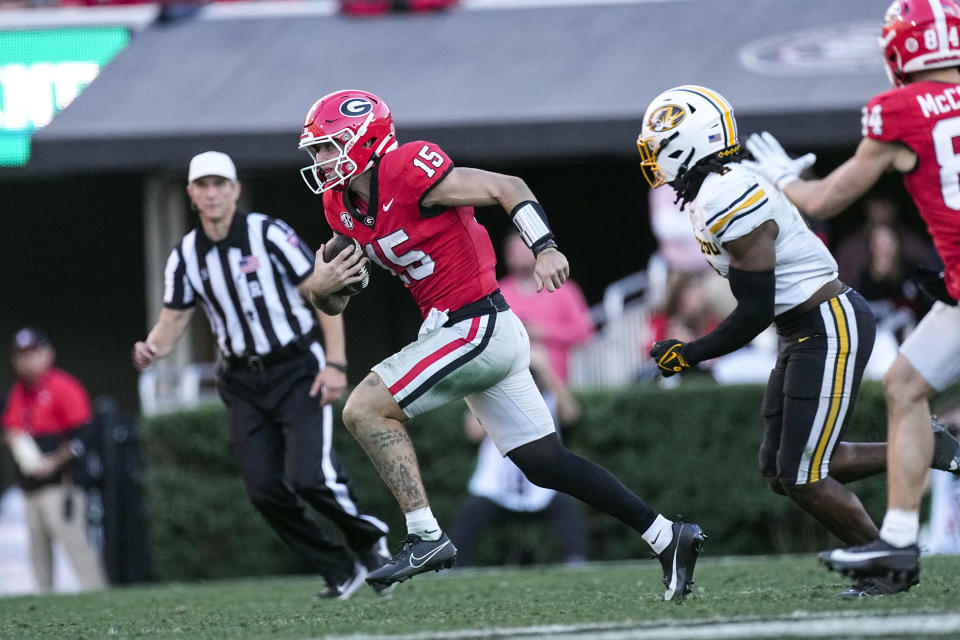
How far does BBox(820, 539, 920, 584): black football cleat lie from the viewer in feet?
16.1

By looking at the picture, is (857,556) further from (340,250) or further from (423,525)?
(340,250)

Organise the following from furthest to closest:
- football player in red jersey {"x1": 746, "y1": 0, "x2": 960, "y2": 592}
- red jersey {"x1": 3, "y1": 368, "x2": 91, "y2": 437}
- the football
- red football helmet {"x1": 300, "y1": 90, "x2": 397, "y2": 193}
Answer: red jersey {"x1": 3, "y1": 368, "x2": 91, "y2": 437}
the football
red football helmet {"x1": 300, "y1": 90, "x2": 397, "y2": 193}
football player in red jersey {"x1": 746, "y1": 0, "x2": 960, "y2": 592}

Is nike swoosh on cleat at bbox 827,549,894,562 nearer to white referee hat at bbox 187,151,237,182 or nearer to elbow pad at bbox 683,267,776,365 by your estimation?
elbow pad at bbox 683,267,776,365

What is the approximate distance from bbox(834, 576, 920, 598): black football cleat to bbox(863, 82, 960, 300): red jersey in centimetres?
103

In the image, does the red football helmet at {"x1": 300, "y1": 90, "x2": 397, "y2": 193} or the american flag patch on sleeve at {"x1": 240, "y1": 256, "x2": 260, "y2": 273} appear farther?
the american flag patch on sleeve at {"x1": 240, "y1": 256, "x2": 260, "y2": 273}

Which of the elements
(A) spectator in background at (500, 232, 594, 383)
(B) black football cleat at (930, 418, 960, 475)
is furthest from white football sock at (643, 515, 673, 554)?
(A) spectator in background at (500, 232, 594, 383)

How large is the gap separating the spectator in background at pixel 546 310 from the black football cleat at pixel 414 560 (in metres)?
4.94

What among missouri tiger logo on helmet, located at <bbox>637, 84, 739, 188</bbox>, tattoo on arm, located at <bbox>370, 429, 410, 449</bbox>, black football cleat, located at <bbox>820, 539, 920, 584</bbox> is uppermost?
missouri tiger logo on helmet, located at <bbox>637, 84, 739, 188</bbox>

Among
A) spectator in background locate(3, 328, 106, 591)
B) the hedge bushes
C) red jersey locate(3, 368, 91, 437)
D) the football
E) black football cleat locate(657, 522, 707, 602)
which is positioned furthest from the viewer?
red jersey locate(3, 368, 91, 437)

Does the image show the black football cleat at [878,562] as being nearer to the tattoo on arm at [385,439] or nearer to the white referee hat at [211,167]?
the tattoo on arm at [385,439]

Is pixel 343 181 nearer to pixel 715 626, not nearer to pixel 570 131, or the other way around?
pixel 715 626

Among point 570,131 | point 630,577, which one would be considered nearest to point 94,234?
point 570,131

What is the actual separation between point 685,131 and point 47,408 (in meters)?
7.36

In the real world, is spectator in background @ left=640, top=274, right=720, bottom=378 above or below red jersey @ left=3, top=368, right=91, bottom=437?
above
